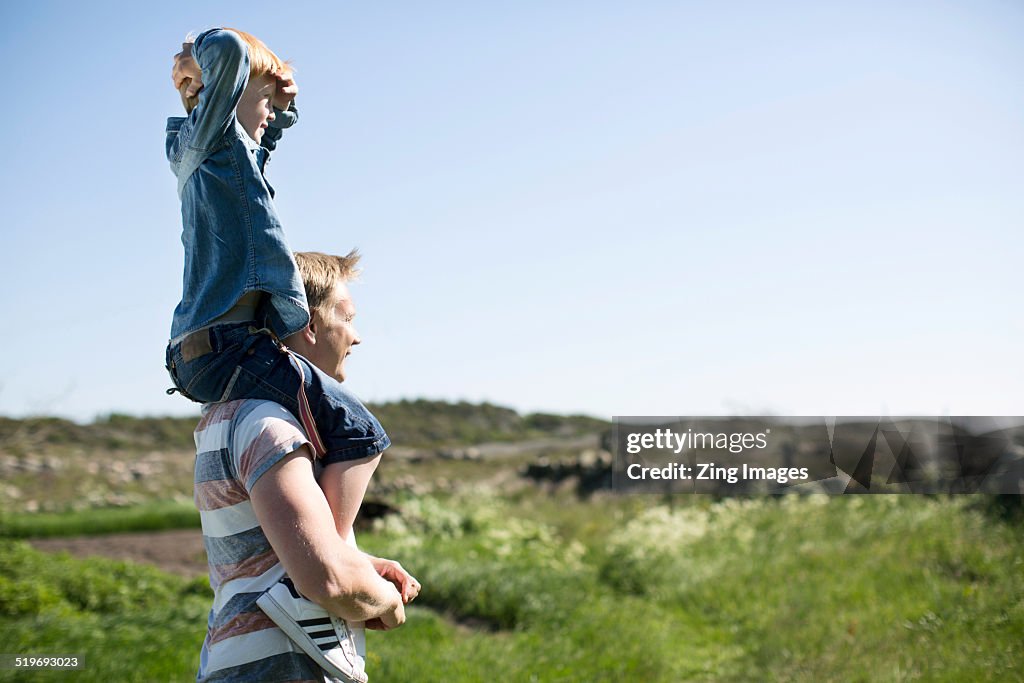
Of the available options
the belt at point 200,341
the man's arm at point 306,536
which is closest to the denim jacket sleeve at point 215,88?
the belt at point 200,341

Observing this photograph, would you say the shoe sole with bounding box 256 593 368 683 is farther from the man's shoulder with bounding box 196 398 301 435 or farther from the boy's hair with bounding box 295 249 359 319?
the boy's hair with bounding box 295 249 359 319

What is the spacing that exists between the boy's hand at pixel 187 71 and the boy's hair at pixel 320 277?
403 mm

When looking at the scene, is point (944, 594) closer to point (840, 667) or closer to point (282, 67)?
point (840, 667)

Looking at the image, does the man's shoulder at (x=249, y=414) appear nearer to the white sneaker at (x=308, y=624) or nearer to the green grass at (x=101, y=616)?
the white sneaker at (x=308, y=624)

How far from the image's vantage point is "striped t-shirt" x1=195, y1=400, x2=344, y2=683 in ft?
5.33

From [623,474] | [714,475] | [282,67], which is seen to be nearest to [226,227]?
[282,67]

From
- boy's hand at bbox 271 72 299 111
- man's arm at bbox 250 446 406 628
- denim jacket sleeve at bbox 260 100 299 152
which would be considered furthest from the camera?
denim jacket sleeve at bbox 260 100 299 152

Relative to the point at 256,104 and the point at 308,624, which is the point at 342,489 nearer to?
the point at 308,624

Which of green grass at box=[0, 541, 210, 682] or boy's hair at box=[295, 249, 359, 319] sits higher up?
boy's hair at box=[295, 249, 359, 319]

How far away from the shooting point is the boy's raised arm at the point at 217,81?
1602mm

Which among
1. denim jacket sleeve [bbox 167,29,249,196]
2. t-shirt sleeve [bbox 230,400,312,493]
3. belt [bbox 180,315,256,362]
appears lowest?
t-shirt sleeve [bbox 230,400,312,493]

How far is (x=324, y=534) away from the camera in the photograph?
1.58 metres

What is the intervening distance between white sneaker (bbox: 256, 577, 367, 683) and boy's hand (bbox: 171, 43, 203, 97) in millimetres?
989

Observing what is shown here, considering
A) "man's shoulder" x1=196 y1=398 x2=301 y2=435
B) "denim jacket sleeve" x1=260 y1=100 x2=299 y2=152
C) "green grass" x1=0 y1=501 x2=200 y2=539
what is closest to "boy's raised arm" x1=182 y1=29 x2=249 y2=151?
"denim jacket sleeve" x1=260 y1=100 x2=299 y2=152
